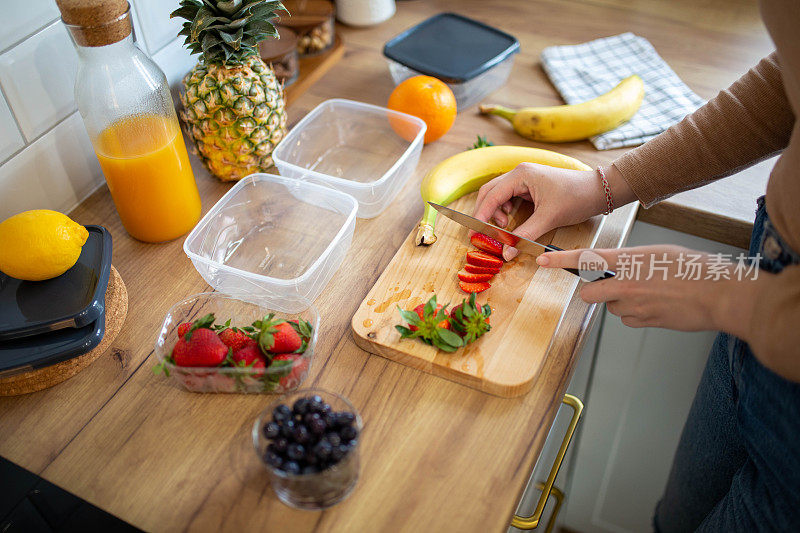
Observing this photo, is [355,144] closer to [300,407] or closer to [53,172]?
[53,172]

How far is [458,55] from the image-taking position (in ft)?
4.25

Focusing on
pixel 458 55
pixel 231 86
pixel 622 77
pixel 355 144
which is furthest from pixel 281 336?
pixel 622 77

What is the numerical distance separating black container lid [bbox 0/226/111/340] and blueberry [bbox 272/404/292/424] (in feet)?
1.01

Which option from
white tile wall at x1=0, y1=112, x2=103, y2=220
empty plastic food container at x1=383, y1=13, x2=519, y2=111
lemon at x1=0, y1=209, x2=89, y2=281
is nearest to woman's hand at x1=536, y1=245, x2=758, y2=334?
empty plastic food container at x1=383, y1=13, x2=519, y2=111

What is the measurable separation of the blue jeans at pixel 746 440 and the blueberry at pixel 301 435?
0.54 m

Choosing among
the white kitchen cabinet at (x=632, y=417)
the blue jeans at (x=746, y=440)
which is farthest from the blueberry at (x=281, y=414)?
the white kitchen cabinet at (x=632, y=417)

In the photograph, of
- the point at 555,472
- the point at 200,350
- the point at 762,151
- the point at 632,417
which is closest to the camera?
the point at 200,350

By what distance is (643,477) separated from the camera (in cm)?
153

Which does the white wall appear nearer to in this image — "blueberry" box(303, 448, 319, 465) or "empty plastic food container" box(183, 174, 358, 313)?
"empty plastic food container" box(183, 174, 358, 313)

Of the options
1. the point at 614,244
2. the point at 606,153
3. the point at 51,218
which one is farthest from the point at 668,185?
the point at 51,218

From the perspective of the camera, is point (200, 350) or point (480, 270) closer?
point (200, 350)

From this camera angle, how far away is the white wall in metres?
0.90

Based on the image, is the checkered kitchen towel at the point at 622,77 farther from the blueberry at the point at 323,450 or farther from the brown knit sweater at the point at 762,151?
the blueberry at the point at 323,450

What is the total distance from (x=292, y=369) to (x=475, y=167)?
0.50m
